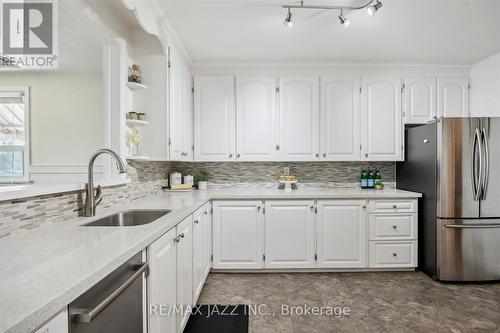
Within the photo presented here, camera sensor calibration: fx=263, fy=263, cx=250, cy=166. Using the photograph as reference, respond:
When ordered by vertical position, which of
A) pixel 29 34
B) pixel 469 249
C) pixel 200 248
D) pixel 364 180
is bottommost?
pixel 469 249

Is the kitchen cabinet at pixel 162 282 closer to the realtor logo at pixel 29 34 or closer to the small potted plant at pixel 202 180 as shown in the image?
the realtor logo at pixel 29 34

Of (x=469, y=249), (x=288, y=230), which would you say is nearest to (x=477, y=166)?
(x=469, y=249)

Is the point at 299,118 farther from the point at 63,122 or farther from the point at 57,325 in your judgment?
the point at 57,325

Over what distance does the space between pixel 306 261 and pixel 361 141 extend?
1552 mm

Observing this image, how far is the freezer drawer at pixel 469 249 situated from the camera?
260cm

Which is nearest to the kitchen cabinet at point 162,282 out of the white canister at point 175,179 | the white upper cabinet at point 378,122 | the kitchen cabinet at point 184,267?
the kitchen cabinet at point 184,267

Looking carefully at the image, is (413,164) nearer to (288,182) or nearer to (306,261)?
(288,182)

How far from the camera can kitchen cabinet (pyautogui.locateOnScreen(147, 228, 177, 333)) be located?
121cm

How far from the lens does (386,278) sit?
9.07 feet


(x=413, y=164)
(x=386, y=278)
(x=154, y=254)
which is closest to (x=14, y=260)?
(x=154, y=254)

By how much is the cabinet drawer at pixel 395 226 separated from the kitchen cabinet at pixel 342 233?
0.16 meters

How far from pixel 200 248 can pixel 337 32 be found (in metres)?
2.32

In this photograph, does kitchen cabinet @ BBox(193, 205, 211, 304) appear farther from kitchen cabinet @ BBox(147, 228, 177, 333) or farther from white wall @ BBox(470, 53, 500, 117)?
white wall @ BBox(470, 53, 500, 117)

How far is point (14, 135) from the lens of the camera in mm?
1334
